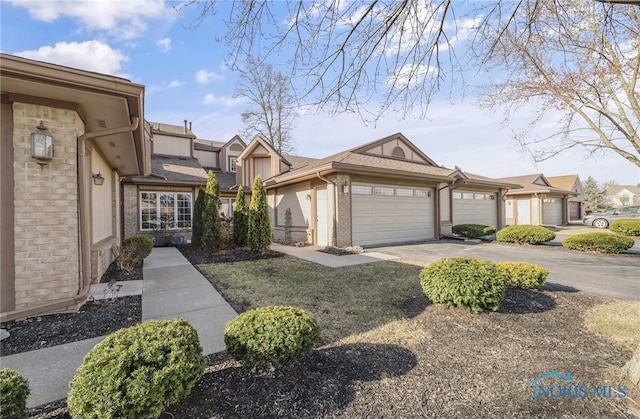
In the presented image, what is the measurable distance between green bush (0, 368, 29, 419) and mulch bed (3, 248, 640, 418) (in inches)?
12.9

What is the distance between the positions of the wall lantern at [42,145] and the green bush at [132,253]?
3.50m

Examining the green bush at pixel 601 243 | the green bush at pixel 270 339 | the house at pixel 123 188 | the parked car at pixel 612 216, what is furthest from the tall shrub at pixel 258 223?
the parked car at pixel 612 216

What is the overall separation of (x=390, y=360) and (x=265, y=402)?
1278 millimetres

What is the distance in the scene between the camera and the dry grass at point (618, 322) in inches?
128

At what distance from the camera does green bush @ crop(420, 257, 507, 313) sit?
3885 millimetres

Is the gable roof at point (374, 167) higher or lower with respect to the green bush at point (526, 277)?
higher

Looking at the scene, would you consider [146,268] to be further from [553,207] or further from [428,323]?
[553,207]

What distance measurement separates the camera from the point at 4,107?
12.4 ft

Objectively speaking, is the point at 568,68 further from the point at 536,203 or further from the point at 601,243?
the point at 536,203

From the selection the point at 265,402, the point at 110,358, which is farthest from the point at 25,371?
the point at 265,402

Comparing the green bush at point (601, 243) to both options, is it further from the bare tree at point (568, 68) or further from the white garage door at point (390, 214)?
the white garage door at point (390, 214)

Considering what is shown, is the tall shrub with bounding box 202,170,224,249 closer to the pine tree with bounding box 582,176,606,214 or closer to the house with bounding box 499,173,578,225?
the house with bounding box 499,173,578,225

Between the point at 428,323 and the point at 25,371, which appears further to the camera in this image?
the point at 428,323

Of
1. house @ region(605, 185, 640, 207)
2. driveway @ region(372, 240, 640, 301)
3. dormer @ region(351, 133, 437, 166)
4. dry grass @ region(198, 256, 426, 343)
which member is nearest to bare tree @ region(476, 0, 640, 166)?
driveway @ region(372, 240, 640, 301)
